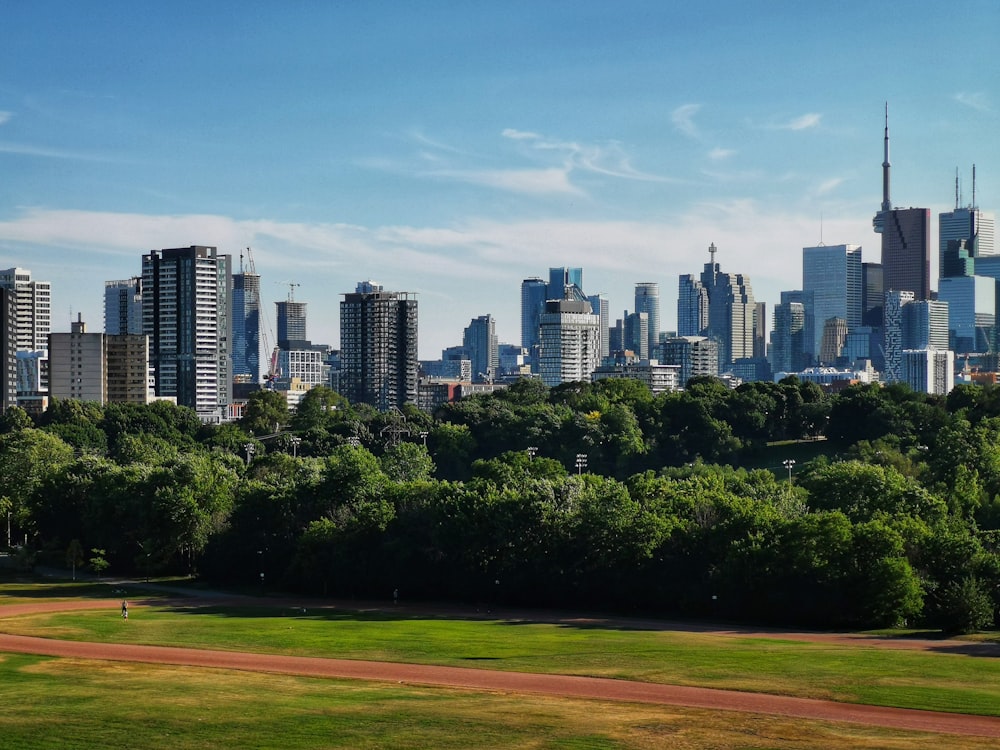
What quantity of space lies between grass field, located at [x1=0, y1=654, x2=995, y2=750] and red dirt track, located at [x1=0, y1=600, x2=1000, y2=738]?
1.32 m

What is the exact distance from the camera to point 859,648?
6469 centimetres

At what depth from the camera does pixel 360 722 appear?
47.3m

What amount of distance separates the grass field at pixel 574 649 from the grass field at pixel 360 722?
5.78m

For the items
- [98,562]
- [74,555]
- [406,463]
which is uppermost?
[406,463]

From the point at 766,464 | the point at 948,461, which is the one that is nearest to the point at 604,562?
the point at 948,461

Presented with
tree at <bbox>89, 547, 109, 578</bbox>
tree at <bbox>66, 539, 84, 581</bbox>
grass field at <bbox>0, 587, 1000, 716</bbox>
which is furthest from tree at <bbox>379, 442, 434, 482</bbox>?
grass field at <bbox>0, 587, 1000, 716</bbox>

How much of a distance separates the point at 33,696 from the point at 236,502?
50889 mm

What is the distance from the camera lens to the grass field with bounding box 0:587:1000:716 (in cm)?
5394

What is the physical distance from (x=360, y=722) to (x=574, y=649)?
62.7ft

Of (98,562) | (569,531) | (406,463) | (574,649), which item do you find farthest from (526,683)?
(406,463)

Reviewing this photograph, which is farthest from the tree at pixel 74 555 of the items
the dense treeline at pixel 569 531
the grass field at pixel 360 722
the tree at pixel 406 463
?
the grass field at pixel 360 722

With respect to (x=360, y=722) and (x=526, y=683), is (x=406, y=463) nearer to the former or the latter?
(x=526, y=683)

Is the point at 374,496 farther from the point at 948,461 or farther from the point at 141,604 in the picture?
the point at 948,461

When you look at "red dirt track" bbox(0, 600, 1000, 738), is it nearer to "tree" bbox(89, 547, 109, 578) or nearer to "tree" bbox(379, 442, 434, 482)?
"tree" bbox(89, 547, 109, 578)
